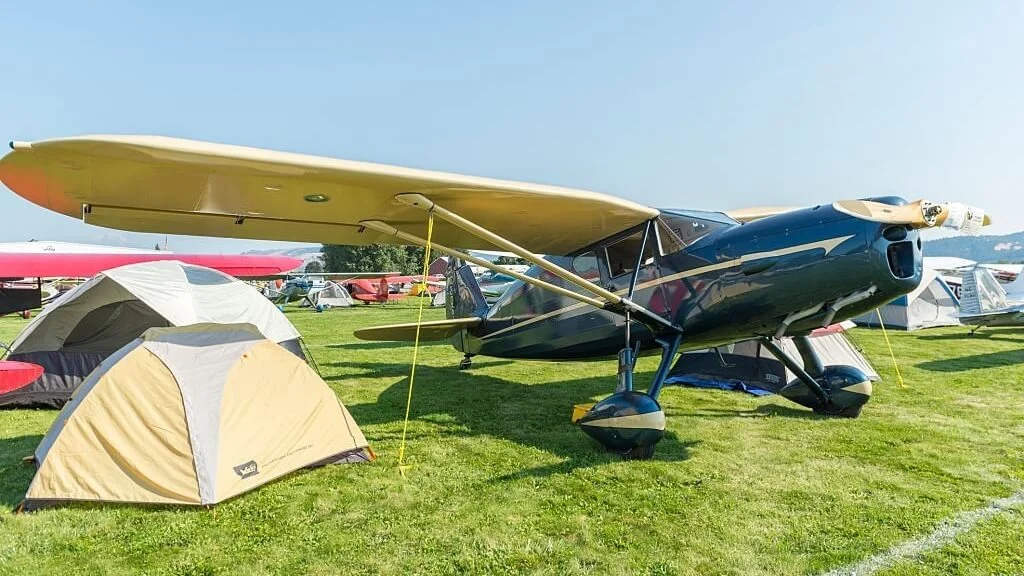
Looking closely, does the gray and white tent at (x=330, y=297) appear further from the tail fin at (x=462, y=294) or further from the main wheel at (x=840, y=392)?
the main wheel at (x=840, y=392)

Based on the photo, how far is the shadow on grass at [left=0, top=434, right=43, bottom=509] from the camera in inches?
149

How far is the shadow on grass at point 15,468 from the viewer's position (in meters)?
3.78

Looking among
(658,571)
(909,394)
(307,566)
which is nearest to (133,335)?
(307,566)

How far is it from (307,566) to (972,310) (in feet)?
59.6

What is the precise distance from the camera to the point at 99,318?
6.98m

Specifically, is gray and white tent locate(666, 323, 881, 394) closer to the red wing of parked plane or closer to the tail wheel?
the tail wheel

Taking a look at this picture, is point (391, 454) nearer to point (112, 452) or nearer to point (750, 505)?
point (112, 452)

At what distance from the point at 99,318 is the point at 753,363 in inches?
343

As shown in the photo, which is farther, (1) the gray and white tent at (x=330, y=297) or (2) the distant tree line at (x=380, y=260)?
(2) the distant tree line at (x=380, y=260)

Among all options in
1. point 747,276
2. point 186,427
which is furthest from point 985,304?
point 186,427

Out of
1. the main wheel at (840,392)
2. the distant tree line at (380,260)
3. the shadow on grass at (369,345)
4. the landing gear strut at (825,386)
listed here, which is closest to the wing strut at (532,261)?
the landing gear strut at (825,386)

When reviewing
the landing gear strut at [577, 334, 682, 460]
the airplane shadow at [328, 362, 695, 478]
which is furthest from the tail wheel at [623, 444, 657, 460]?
the airplane shadow at [328, 362, 695, 478]

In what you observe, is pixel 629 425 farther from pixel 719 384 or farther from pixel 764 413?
pixel 719 384

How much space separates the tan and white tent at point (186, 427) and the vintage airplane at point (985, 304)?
55.9 ft
